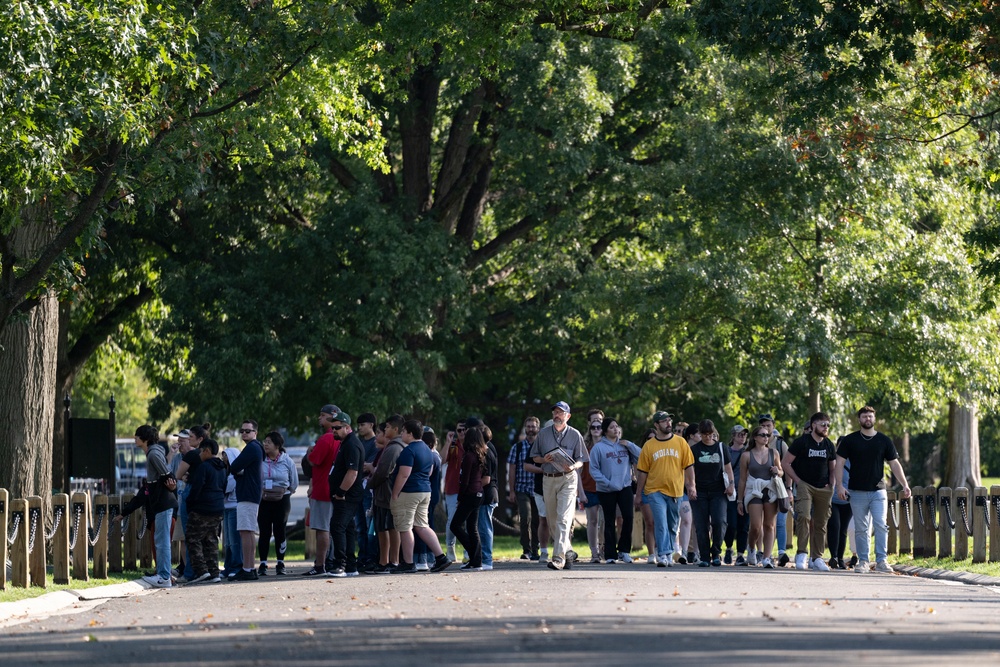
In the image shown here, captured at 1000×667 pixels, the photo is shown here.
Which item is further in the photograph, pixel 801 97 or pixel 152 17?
pixel 152 17

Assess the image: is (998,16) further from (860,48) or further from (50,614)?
(50,614)

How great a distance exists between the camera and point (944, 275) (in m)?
24.5

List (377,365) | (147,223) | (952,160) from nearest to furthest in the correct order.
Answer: (952,160)
(377,365)
(147,223)

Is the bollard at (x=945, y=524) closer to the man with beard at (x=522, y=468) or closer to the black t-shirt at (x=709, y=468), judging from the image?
the black t-shirt at (x=709, y=468)

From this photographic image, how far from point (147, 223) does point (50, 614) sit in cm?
1616

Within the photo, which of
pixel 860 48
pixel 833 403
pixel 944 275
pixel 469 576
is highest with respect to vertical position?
pixel 860 48

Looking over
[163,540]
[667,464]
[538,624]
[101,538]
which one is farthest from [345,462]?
[538,624]

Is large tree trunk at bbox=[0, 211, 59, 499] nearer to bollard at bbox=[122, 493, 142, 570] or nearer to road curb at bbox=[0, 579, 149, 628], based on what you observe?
bollard at bbox=[122, 493, 142, 570]

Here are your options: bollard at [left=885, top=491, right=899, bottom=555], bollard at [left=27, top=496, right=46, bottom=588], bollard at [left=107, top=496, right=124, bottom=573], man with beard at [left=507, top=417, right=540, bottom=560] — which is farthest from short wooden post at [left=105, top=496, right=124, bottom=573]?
bollard at [left=885, top=491, right=899, bottom=555]

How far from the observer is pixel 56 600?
14.6 meters

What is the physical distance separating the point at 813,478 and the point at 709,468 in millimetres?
1214

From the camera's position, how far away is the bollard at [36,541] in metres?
15.9

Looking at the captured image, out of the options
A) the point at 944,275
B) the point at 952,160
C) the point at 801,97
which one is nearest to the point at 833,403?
the point at 944,275

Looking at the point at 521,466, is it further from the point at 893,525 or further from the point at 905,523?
the point at 893,525
